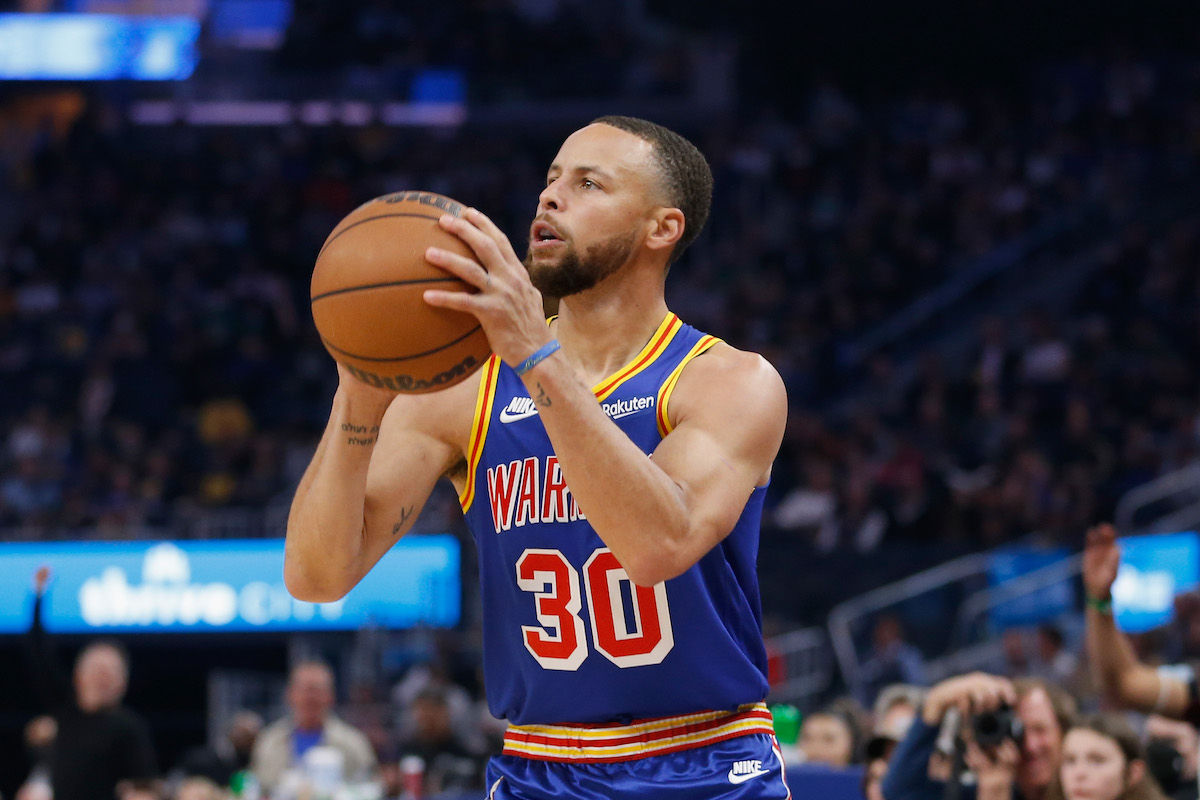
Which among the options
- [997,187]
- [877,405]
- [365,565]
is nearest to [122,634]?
[877,405]

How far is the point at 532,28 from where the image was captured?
23203 mm

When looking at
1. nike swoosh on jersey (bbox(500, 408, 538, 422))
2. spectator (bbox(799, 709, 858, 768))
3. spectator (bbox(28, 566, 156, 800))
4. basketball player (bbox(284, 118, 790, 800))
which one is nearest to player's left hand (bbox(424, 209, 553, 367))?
basketball player (bbox(284, 118, 790, 800))

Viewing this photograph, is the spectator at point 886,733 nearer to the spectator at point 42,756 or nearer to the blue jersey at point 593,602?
the blue jersey at point 593,602

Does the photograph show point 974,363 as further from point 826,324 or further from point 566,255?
point 566,255

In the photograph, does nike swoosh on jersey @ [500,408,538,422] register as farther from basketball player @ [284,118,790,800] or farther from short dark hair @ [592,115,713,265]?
short dark hair @ [592,115,713,265]

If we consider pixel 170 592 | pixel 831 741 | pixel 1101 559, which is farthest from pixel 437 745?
pixel 170 592

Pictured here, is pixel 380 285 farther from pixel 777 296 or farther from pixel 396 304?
pixel 777 296

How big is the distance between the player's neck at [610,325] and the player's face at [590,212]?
0.35ft

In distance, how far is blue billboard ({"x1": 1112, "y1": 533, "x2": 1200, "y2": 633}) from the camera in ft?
37.4

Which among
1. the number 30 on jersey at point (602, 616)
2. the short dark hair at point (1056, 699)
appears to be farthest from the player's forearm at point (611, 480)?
the short dark hair at point (1056, 699)

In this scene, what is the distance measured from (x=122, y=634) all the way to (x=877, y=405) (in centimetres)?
861

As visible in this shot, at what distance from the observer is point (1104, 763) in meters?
5.03

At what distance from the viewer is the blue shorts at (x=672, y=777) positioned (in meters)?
3.03

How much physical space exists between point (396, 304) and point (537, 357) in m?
0.29
